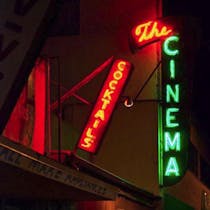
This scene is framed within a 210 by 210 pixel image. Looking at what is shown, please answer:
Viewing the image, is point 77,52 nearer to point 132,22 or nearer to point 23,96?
point 132,22

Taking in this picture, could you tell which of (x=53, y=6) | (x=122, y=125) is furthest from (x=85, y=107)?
(x=53, y=6)

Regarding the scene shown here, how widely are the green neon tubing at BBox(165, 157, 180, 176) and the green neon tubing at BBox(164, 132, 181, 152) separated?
0.30 meters

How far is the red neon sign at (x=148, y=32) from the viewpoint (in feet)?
57.5

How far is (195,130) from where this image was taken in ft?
79.6

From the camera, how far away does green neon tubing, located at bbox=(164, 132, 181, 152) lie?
54.4ft

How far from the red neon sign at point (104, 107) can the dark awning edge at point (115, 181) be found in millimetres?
1037

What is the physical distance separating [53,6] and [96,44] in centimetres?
1115

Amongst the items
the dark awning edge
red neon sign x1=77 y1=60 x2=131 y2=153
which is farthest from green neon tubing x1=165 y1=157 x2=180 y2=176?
red neon sign x1=77 y1=60 x2=131 y2=153

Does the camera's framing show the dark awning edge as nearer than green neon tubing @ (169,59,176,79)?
Yes

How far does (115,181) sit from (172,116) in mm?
5061

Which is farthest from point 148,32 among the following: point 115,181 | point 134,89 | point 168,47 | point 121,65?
point 115,181

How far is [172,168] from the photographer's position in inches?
661

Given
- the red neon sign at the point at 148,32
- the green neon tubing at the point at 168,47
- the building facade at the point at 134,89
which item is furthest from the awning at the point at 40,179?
the red neon sign at the point at 148,32

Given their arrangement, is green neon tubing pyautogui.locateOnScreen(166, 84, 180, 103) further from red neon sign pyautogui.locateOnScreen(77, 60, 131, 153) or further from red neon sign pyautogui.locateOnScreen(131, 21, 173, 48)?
red neon sign pyautogui.locateOnScreen(77, 60, 131, 153)
